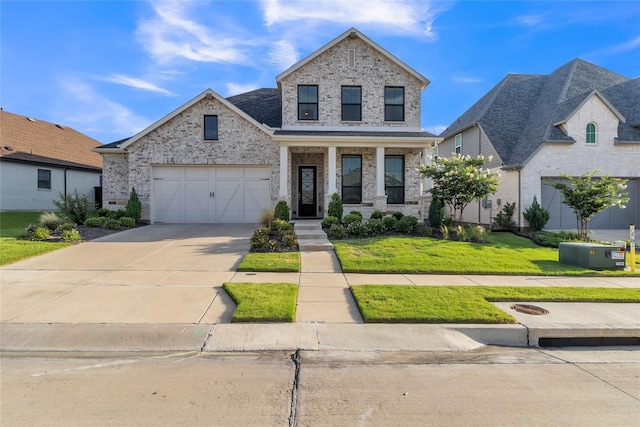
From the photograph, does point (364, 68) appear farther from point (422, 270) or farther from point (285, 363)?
point (285, 363)

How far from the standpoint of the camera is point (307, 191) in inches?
697

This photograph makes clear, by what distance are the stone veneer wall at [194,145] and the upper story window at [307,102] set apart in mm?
2069

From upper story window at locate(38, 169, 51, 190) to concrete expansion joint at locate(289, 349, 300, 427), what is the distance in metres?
25.0

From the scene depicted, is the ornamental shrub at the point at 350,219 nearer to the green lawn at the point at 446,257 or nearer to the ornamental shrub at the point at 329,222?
the ornamental shrub at the point at 329,222

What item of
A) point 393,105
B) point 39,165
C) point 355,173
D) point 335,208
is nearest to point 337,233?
point 335,208

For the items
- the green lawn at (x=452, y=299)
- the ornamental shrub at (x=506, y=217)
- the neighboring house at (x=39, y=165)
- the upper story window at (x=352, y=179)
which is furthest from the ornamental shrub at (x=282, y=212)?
the neighboring house at (x=39, y=165)

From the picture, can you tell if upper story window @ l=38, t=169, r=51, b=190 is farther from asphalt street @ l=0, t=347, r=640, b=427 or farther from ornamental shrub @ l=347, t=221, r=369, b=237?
asphalt street @ l=0, t=347, r=640, b=427

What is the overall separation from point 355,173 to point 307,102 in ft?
13.6

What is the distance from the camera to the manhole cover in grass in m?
5.87

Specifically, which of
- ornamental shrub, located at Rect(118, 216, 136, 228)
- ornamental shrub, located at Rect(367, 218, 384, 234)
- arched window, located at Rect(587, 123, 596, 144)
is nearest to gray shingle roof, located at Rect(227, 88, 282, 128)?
ornamental shrub, located at Rect(118, 216, 136, 228)

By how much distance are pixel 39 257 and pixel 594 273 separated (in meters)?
14.7

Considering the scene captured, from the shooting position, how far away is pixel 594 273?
8.81 m

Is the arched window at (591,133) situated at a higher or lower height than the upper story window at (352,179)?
higher

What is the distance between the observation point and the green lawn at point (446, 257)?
28.5 feet
